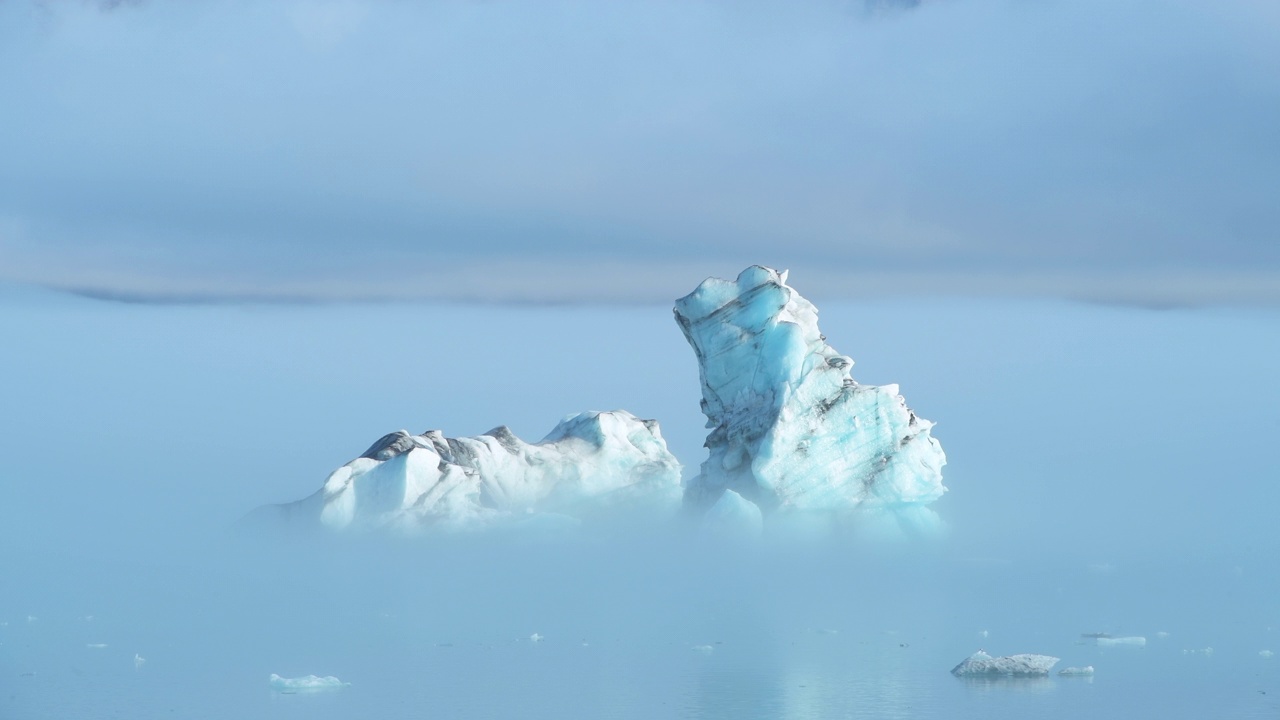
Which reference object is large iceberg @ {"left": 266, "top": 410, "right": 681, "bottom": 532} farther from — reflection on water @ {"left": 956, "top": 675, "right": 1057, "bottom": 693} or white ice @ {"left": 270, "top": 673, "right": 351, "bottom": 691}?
reflection on water @ {"left": 956, "top": 675, "right": 1057, "bottom": 693}

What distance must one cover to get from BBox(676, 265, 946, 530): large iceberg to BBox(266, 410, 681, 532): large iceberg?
1.32 meters

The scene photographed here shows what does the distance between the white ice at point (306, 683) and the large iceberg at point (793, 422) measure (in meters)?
9.66

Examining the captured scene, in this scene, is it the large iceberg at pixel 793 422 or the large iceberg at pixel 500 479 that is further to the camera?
the large iceberg at pixel 793 422

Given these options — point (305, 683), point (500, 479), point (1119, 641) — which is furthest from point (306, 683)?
point (500, 479)

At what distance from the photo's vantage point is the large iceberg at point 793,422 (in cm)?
2339

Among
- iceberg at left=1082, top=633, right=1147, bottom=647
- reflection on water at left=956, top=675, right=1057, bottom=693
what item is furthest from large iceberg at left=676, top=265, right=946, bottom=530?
reflection on water at left=956, top=675, right=1057, bottom=693

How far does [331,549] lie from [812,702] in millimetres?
10524

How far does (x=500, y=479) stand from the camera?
2448 cm

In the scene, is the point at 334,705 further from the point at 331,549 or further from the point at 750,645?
the point at 331,549

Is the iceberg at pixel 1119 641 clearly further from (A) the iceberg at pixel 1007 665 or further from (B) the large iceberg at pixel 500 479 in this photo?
(B) the large iceberg at pixel 500 479

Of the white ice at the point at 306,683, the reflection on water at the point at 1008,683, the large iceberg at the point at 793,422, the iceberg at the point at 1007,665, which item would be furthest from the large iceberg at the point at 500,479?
the reflection on water at the point at 1008,683

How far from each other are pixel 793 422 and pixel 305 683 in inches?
407

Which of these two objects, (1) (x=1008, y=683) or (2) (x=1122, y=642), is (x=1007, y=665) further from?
(2) (x=1122, y=642)

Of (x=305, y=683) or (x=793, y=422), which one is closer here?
(x=305, y=683)
